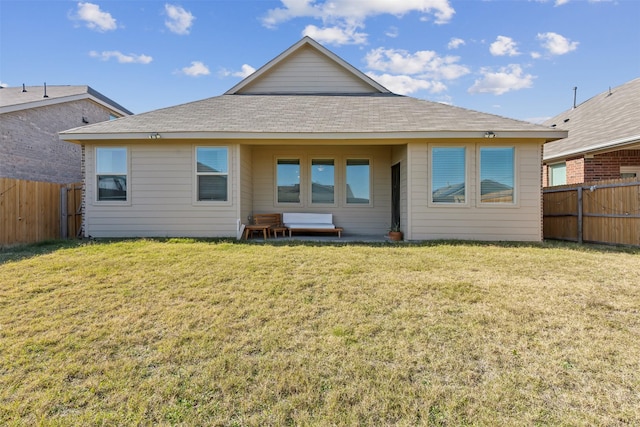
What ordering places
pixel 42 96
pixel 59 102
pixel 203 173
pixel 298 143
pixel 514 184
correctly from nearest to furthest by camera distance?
pixel 514 184 < pixel 298 143 < pixel 203 173 < pixel 59 102 < pixel 42 96

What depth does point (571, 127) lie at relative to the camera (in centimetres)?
1324

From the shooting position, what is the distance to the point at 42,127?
12727 mm

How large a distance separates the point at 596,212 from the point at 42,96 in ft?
64.5

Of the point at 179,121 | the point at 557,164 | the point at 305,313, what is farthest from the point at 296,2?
the point at 305,313

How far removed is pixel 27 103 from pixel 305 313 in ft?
45.5

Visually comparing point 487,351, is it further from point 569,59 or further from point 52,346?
point 569,59

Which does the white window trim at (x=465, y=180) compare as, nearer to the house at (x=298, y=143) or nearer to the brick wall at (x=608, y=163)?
the house at (x=298, y=143)

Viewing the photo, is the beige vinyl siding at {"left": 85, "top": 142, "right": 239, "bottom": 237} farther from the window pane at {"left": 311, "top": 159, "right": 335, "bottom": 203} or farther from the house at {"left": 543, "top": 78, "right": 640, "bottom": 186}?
the house at {"left": 543, "top": 78, "right": 640, "bottom": 186}

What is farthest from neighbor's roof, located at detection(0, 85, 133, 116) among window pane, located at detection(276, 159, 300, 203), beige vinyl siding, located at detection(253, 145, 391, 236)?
window pane, located at detection(276, 159, 300, 203)

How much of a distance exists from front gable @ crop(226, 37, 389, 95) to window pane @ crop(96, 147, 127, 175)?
4636 millimetres

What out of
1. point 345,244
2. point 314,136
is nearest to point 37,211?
point 314,136

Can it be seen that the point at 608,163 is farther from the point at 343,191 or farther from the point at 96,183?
the point at 96,183

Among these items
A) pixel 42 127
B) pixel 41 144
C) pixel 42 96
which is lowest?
pixel 41 144

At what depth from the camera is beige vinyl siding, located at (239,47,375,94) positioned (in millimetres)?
12078
